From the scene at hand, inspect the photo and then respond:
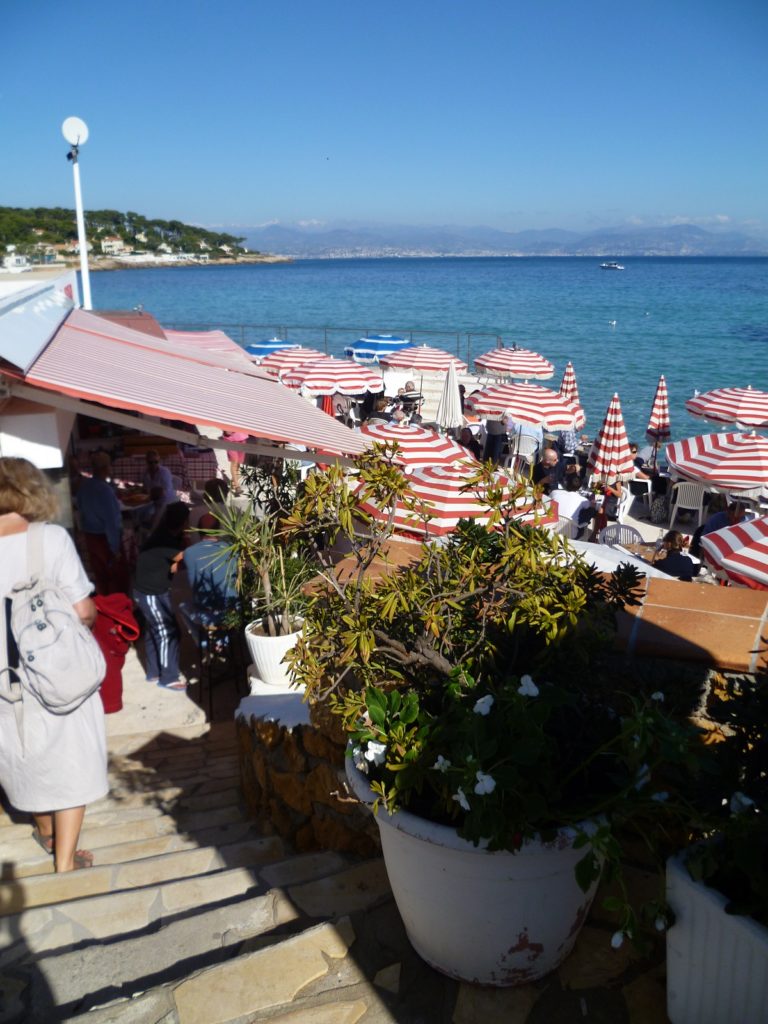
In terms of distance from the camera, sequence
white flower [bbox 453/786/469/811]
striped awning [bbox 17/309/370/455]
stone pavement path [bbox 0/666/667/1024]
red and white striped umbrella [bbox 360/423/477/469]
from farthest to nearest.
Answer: red and white striped umbrella [bbox 360/423/477/469] → striped awning [bbox 17/309/370/455] → stone pavement path [bbox 0/666/667/1024] → white flower [bbox 453/786/469/811]

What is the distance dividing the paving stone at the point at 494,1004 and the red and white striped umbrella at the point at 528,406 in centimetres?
1143

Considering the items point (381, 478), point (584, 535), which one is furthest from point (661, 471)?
point (381, 478)

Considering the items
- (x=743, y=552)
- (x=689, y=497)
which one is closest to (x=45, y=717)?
(x=743, y=552)

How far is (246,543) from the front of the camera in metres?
3.85

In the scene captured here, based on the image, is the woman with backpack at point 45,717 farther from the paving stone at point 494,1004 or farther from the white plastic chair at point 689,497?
the white plastic chair at point 689,497

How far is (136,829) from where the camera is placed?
3.52 meters

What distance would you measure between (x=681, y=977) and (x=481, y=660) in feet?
2.78

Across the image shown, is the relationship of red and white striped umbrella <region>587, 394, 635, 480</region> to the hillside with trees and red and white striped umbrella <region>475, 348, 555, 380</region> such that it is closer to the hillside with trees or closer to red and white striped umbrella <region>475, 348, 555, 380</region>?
red and white striped umbrella <region>475, 348, 555, 380</region>

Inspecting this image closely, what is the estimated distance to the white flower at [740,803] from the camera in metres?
1.44

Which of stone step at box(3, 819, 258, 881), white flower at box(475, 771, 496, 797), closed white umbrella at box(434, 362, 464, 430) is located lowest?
closed white umbrella at box(434, 362, 464, 430)

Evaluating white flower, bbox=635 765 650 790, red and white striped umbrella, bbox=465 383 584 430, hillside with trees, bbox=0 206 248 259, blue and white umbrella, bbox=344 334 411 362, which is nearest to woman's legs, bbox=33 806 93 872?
white flower, bbox=635 765 650 790

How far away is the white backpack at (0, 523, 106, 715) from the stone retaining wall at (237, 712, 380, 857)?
819 mm

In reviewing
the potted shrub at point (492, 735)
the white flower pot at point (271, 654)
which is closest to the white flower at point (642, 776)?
the potted shrub at point (492, 735)

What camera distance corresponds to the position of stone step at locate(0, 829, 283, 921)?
9.14 feet
